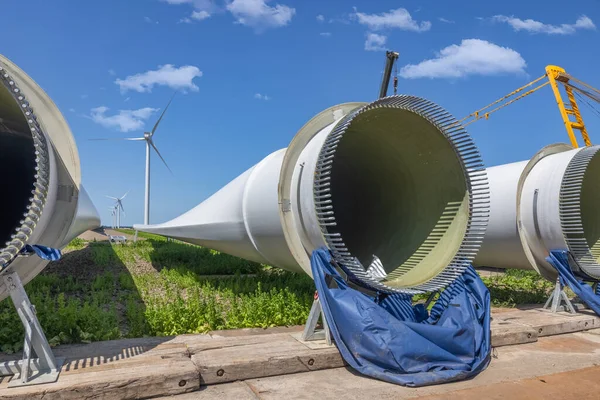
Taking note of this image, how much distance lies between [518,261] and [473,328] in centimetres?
383

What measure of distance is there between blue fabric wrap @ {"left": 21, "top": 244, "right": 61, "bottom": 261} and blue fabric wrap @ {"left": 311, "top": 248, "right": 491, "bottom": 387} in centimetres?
236

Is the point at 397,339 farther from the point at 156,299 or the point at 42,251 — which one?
the point at 156,299

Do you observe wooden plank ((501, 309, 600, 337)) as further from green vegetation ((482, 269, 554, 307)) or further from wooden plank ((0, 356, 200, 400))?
wooden plank ((0, 356, 200, 400))

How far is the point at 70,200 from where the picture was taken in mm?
4211

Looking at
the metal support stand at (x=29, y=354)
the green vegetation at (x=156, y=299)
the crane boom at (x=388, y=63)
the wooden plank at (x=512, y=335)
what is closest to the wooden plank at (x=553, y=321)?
the wooden plank at (x=512, y=335)

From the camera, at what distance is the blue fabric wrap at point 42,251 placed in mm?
3705

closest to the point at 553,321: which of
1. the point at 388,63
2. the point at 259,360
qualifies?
the point at 259,360

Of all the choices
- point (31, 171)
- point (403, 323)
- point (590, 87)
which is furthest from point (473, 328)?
point (590, 87)

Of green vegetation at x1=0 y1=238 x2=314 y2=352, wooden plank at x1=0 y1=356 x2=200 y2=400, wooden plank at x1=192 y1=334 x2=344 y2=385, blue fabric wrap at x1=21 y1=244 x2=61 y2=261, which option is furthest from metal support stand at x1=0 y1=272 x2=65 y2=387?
wooden plank at x1=192 y1=334 x2=344 y2=385

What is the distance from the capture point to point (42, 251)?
3752 mm

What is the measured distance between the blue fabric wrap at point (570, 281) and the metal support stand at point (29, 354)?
668 cm

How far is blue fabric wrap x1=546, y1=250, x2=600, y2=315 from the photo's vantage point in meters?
6.86

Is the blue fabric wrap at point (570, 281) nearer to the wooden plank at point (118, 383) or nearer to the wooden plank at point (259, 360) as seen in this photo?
the wooden plank at point (259, 360)

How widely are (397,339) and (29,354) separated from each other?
9.79ft
